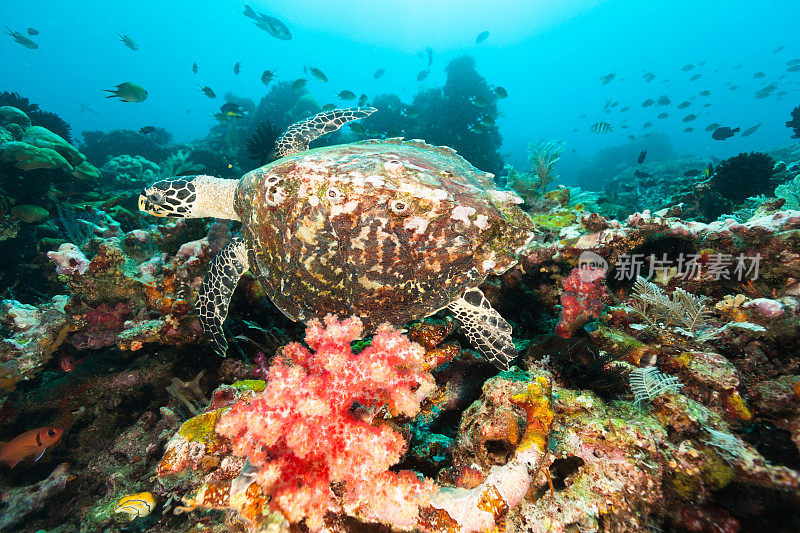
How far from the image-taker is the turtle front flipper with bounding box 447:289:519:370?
2521 mm

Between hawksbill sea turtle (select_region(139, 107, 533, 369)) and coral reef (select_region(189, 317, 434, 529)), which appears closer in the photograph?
coral reef (select_region(189, 317, 434, 529))

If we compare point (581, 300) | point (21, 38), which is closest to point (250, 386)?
point (581, 300)

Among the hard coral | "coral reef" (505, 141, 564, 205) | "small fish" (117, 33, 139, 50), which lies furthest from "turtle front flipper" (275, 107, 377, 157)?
"small fish" (117, 33, 139, 50)

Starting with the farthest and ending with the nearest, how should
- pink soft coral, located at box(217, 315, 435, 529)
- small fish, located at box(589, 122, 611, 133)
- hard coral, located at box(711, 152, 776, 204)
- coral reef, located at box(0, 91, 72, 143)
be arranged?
small fish, located at box(589, 122, 611, 133)
coral reef, located at box(0, 91, 72, 143)
hard coral, located at box(711, 152, 776, 204)
pink soft coral, located at box(217, 315, 435, 529)

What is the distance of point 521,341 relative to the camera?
9.95ft

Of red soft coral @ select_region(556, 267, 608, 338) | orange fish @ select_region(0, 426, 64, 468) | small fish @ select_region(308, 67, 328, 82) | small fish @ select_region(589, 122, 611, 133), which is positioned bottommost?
orange fish @ select_region(0, 426, 64, 468)

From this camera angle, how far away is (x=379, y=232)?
89.5 inches

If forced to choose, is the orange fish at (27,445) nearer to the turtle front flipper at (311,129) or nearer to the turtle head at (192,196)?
the turtle head at (192,196)

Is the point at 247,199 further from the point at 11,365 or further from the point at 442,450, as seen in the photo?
the point at 11,365

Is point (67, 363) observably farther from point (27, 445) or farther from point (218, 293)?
point (218, 293)

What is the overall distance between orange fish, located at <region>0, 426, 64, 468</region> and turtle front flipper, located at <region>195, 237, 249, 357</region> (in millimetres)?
1581

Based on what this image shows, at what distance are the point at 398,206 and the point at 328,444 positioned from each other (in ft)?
5.23

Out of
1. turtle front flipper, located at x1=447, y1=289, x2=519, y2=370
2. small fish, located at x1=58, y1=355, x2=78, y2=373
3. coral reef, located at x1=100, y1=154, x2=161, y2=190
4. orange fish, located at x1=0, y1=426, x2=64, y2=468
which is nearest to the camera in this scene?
turtle front flipper, located at x1=447, y1=289, x2=519, y2=370

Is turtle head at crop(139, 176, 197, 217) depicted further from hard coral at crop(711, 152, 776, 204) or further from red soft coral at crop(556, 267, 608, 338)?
hard coral at crop(711, 152, 776, 204)
